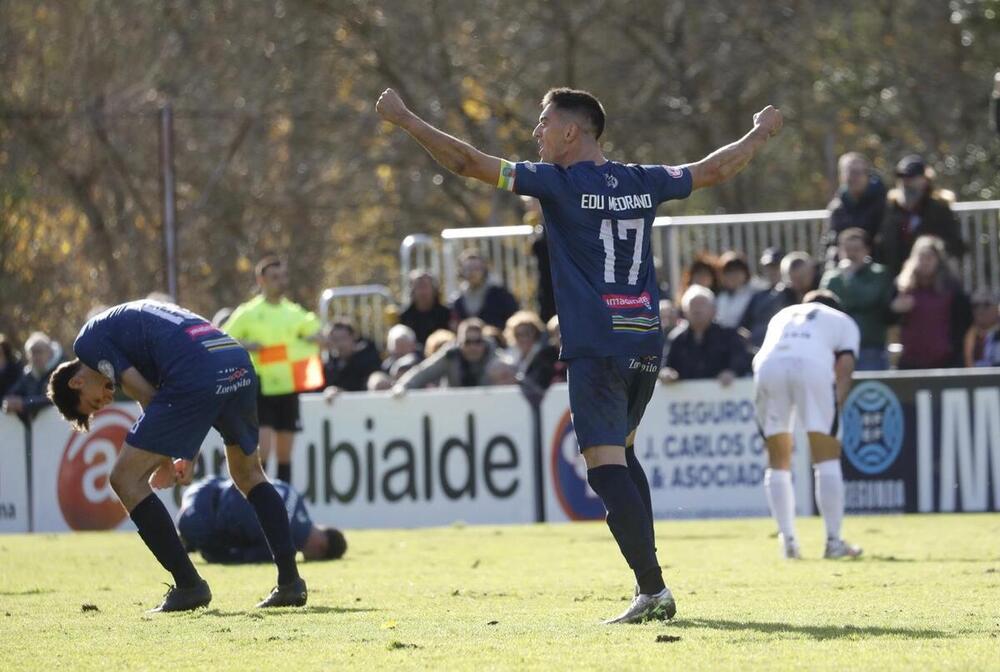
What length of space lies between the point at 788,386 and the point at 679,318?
20.6 ft

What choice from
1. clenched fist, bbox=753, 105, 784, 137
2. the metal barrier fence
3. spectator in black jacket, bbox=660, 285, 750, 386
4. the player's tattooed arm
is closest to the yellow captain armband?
clenched fist, bbox=753, 105, 784, 137

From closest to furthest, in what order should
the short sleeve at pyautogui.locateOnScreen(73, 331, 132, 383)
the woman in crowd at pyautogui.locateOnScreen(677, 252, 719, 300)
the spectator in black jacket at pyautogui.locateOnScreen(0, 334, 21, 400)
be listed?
the short sleeve at pyautogui.locateOnScreen(73, 331, 132, 383)
the woman in crowd at pyautogui.locateOnScreen(677, 252, 719, 300)
the spectator in black jacket at pyautogui.locateOnScreen(0, 334, 21, 400)

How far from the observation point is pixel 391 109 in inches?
318

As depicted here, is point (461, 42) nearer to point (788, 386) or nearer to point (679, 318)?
point (679, 318)

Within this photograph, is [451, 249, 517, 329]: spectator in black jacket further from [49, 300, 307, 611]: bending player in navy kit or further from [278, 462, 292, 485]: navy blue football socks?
[49, 300, 307, 611]: bending player in navy kit

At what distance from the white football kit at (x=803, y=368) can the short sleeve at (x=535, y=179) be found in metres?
4.94

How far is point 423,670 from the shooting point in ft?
22.0

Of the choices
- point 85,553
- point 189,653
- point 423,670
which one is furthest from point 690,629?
point 85,553

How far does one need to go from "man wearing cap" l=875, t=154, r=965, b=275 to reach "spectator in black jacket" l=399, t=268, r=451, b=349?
4559mm

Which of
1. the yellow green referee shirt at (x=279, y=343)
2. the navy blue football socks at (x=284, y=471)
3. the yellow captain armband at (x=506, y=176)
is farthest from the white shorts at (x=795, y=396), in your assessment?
the navy blue football socks at (x=284, y=471)

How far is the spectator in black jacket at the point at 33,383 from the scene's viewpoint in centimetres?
1958

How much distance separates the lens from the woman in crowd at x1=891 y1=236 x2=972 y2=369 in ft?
58.4

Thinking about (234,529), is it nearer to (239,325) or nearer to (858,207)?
(239,325)

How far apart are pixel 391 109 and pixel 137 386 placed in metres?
2.17
